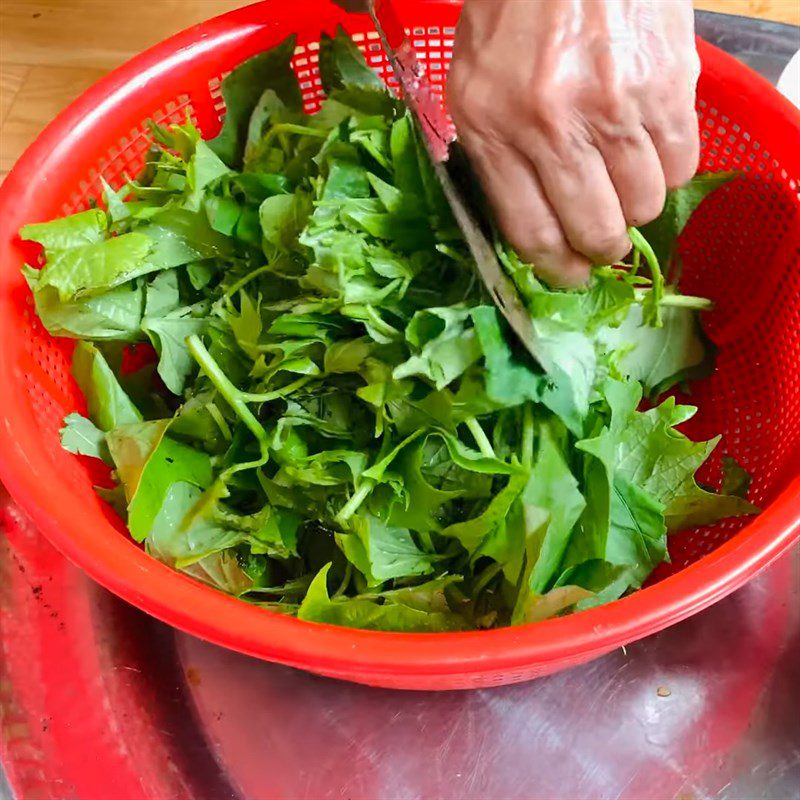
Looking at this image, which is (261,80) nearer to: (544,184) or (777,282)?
(544,184)

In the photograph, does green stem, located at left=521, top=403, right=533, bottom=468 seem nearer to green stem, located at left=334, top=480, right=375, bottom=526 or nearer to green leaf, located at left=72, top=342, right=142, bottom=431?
green stem, located at left=334, top=480, right=375, bottom=526

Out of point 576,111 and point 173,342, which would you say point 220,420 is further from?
point 576,111

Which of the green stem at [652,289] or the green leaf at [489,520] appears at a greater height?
the green stem at [652,289]

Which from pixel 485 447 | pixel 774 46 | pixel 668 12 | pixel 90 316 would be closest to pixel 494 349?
pixel 485 447

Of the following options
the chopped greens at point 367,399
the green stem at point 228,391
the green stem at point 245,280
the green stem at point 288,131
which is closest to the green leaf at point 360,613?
the chopped greens at point 367,399

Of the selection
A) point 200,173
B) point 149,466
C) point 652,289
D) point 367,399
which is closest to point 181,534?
point 149,466

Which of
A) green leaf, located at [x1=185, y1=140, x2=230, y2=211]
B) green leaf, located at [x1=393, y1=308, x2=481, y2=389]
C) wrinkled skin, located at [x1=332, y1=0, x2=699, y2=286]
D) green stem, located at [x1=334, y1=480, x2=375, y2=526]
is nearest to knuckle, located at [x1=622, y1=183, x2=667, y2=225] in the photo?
Result: wrinkled skin, located at [x1=332, y1=0, x2=699, y2=286]

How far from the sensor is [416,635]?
45 cm

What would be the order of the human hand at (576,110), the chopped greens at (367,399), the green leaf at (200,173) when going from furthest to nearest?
the green leaf at (200,173)
the chopped greens at (367,399)
the human hand at (576,110)

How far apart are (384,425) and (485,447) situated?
0.07 m

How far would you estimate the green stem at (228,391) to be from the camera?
22.2 inches

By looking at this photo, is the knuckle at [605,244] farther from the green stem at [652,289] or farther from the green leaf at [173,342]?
the green leaf at [173,342]

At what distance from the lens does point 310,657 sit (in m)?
0.44

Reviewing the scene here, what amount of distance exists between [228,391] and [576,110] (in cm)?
28
